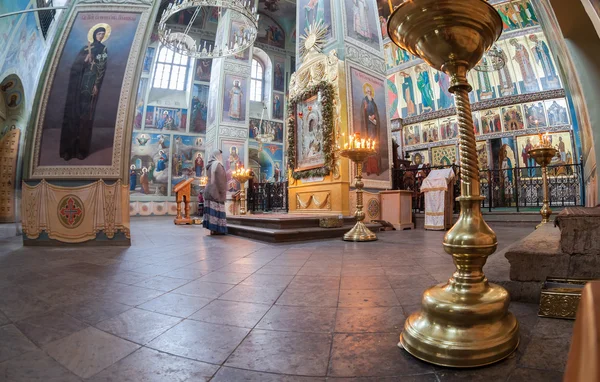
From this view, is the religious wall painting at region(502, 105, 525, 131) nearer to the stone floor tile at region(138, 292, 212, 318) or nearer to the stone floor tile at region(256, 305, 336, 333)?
the stone floor tile at region(256, 305, 336, 333)

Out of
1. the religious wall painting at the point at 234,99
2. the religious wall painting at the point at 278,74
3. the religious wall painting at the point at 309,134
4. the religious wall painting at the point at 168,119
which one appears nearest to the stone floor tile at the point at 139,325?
the religious wall painting at the point at 309,134

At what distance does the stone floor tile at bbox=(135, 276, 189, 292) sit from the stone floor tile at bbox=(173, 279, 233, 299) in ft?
0.31

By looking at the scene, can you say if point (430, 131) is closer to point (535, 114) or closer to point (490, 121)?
point (490, 121)

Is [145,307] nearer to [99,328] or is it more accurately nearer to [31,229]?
[99,328]

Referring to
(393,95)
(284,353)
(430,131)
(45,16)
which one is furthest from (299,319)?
(393,95)

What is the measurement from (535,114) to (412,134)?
22.0 ft

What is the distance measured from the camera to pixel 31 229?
508 cm

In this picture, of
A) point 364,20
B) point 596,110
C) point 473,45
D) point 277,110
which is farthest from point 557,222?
point 277,110

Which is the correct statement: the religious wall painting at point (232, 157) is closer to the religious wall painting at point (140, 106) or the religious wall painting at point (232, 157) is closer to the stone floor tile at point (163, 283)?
the religious wall painting at point (140, 106)

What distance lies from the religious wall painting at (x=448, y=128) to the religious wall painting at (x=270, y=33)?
564 inches

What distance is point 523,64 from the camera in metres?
16.5

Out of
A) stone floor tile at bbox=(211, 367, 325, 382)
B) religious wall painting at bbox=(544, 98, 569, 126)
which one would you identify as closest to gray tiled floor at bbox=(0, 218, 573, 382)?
stone floor tile at bbox=(211, 367, 325, 382)

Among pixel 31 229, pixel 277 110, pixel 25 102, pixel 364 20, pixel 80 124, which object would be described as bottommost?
pixel 31 229

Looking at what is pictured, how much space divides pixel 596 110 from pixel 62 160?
7950mm
